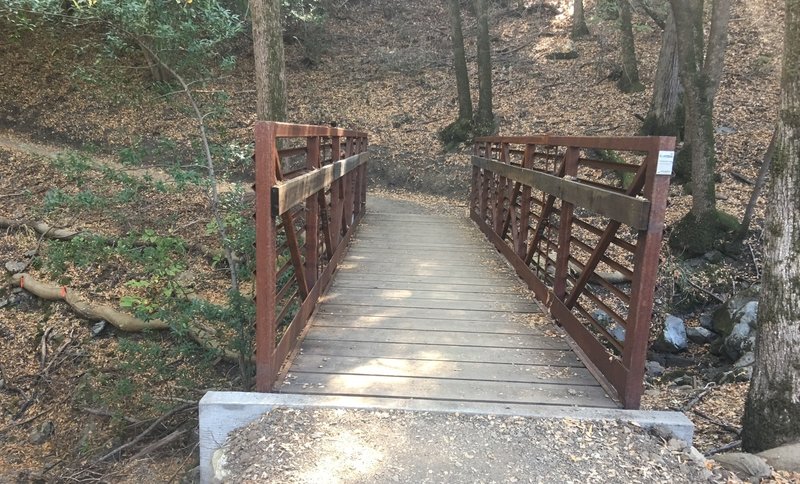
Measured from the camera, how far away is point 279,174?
3234 mm

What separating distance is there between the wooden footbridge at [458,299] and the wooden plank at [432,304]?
0.02m

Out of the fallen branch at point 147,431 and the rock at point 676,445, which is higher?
the rock at point 676,445

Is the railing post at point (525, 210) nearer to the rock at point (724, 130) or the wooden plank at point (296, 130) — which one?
the wooden plank at point (296, 130)

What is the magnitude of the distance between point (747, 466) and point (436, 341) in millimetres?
2077

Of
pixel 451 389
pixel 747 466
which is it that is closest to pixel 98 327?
pixel 451 389

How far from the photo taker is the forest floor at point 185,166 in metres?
6.18

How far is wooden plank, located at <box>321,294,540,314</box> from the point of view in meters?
4.95

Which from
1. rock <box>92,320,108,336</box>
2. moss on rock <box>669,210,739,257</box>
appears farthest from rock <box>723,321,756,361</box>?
rock <box>92,320,108,336</box>

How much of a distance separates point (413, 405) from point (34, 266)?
873 cm

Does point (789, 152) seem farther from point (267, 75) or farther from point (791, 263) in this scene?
point (267, 75)

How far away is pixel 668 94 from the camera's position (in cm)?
1144

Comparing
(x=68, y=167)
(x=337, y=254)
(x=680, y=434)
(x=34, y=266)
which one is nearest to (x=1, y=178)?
(x=34, y=266)

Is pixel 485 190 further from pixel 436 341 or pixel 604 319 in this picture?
pixel 436 341

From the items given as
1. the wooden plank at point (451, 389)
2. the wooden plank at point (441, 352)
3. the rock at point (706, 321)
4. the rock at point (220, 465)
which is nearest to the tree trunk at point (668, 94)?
the rock at point (706, 321)
